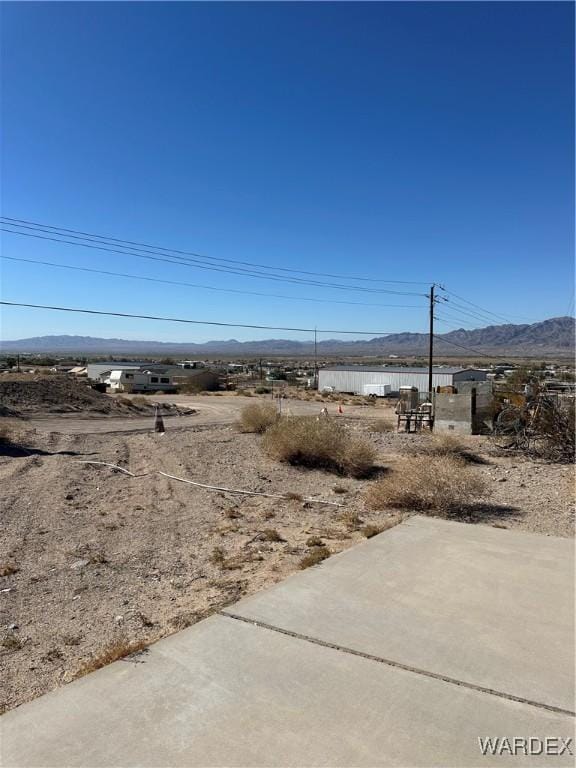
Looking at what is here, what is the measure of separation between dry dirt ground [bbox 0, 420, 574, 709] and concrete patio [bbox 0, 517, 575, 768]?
0.88 meters

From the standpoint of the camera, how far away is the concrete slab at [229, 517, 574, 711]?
4.30 metres

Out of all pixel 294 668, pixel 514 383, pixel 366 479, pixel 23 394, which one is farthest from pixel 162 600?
pixel 23 394

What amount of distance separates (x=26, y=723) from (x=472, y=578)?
4.21 metres

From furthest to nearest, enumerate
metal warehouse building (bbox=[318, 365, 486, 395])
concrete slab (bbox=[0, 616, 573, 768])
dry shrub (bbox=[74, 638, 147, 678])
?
metal warehouse building (bbox=[318, 365, 486, 395]) → dry shrub (bbox=[74, 638, 147, 678]) → concrete slab (bbox=[0, 616, 573, 768])

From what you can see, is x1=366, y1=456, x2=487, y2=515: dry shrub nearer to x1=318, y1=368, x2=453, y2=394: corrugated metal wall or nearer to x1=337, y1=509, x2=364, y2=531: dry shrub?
x1=337, y1=509, x2=364, y2=531: dry shrub

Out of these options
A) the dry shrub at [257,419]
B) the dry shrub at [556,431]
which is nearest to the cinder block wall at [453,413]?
the dry shrub at [556,431]

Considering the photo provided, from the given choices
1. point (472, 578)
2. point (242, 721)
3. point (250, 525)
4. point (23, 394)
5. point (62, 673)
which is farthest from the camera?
point (23, 394)

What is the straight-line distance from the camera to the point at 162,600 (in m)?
6.53

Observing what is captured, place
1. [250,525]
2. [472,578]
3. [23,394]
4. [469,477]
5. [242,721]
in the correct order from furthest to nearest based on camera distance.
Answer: [23,394]
[469,477]
[250,525]
[472,578]
[242,721]

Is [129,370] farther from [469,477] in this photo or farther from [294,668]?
[294,668]

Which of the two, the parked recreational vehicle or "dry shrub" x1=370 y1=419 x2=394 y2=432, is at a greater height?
the parked recreational vehicle

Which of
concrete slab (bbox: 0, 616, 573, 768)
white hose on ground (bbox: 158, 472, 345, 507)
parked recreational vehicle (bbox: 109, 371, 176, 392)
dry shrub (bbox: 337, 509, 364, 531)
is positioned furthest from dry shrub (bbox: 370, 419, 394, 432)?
parked recreational vehicle (bbox: 109, 371, 176, 392)

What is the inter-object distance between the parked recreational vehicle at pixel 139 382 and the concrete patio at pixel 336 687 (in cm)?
5856

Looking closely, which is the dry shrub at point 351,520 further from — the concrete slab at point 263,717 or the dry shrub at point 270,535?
the concrete slab at point 263,717
